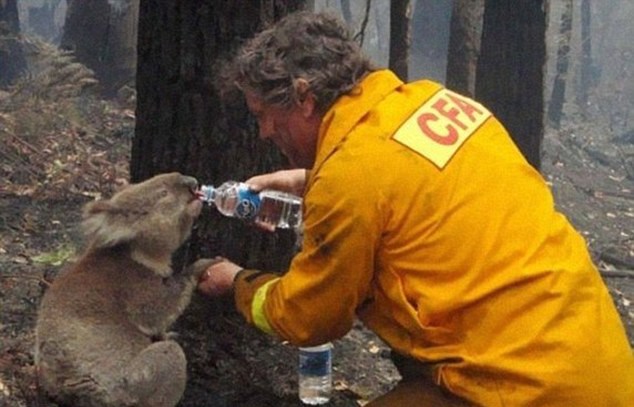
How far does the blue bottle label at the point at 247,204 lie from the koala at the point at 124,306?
0.21 m

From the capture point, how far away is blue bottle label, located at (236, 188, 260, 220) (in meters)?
4.43

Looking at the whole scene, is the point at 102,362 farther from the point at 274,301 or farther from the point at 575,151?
the point at 575,151

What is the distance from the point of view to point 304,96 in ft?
12.1

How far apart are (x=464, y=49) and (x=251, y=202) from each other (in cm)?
597

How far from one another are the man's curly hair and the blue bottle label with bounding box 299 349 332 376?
169 centimetres

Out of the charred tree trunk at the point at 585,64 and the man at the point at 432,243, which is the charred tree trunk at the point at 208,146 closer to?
the man at the point at 432,243

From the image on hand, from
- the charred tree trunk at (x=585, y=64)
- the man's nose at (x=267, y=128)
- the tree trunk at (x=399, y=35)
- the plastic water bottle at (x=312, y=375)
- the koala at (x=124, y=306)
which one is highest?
the man's nose at (x=267, y=128)

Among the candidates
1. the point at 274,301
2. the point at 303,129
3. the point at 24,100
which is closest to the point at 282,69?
the point at 303,129

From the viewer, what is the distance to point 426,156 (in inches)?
138

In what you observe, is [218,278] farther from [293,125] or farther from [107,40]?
[107,40]

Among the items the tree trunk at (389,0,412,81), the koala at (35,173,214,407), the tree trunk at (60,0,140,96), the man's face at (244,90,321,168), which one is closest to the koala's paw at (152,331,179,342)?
the koala at (35,173,214,407)

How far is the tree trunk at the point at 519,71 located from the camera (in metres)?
9.42

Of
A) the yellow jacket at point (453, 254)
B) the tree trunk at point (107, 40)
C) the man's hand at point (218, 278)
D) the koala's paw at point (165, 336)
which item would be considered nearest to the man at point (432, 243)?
the yellow jacket at point (453, 254)

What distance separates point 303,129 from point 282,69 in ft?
0.78
